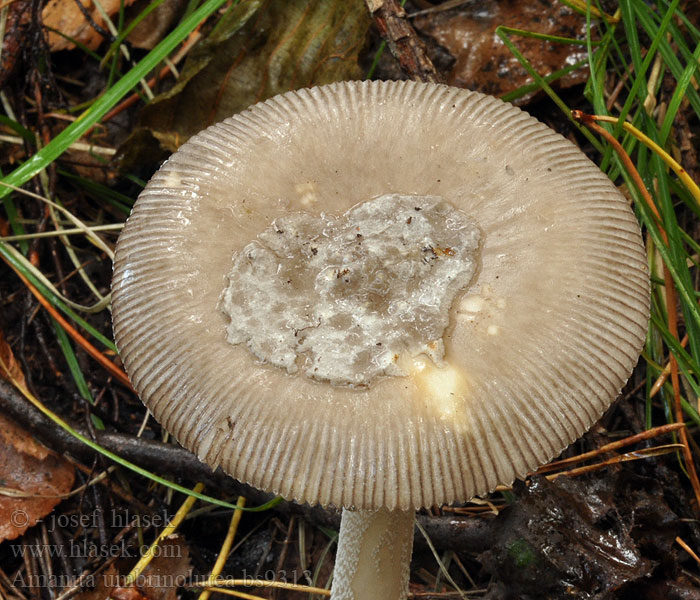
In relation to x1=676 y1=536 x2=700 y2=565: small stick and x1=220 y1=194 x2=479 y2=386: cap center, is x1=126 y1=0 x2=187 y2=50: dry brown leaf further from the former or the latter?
x1=676 y1=536 x2=700 y2=565: small stick

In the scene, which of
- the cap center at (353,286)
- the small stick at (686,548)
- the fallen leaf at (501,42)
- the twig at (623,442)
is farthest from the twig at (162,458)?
the fallen leaf at (501,42)

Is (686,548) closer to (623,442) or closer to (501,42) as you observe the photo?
(623,442)

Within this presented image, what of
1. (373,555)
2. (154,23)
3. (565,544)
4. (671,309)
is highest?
(154,23)

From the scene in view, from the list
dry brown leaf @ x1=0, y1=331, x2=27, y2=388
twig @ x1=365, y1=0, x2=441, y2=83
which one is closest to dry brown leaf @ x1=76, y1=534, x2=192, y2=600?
dry brown leaf @ x1=0, y1=331, x2=27, y2=388

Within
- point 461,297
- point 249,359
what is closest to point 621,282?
point 461,297

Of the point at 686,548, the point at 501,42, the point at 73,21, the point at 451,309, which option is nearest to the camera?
the point at 451,309

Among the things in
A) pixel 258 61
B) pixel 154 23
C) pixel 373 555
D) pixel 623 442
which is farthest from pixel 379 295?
pixel 154 23

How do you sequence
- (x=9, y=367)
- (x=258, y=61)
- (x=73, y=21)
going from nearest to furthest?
(x=9, y=367), (x=258, y=61), (x=73, y=21)
